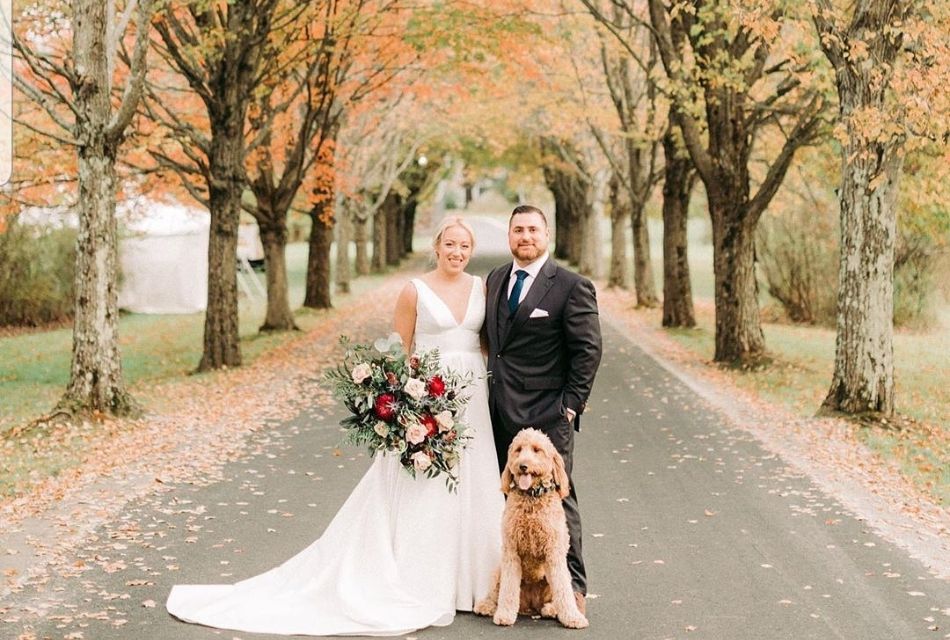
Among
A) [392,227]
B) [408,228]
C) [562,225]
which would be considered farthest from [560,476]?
[408,228]

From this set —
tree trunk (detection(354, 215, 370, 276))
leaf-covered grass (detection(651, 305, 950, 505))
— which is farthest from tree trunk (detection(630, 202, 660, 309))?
tree trunk (detection(354, 215, 370, 276))

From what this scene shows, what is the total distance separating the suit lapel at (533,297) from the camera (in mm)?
6344

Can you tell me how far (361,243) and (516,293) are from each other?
43.6m

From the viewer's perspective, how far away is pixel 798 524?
8.61m

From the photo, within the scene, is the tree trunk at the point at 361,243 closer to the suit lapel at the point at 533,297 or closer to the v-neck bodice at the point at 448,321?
the v-neck bodice at the point at 448,321

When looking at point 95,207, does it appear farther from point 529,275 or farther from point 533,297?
point 533,297

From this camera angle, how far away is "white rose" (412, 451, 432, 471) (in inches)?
249

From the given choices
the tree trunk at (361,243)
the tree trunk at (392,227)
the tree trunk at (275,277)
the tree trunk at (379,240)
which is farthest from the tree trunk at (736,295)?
the tree trunk at (392,227)

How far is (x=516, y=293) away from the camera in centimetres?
646

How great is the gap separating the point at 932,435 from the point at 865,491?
3.63 m

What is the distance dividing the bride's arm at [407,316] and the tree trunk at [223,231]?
13.0 m

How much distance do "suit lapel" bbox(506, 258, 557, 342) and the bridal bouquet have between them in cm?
43

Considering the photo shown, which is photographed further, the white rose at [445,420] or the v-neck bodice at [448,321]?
the v-neck bodice at [448,321]

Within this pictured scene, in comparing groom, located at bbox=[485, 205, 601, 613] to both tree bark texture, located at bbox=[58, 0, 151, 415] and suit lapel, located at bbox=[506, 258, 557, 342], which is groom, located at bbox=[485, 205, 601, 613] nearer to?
suit lapel, located at bbox=[506, 258, 557, 342]
